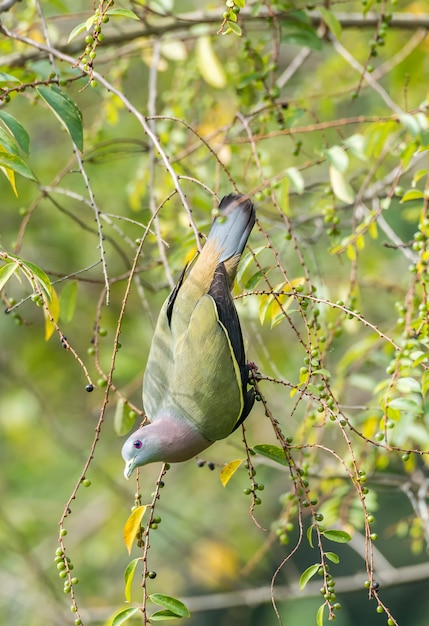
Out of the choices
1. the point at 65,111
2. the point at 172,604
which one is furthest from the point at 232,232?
the point at 172,604

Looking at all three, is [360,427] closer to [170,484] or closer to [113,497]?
[113,497]

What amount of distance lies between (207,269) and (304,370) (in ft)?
1.59

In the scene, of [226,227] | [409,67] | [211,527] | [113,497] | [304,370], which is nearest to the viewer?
[304,370]

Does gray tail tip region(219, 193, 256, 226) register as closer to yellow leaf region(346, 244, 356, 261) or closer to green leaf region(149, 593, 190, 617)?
yellow leaf region(346, 244, 356, 261)

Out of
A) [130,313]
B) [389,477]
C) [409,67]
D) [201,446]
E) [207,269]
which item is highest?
[409,67]

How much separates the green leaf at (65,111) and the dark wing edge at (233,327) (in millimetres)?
511

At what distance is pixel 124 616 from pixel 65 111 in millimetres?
1255

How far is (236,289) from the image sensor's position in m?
2.42

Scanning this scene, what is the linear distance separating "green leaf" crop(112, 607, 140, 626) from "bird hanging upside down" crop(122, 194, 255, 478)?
0.41m

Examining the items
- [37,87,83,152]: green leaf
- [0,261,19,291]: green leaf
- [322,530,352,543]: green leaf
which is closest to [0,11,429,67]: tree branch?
[37,87,83,152]: green leaf

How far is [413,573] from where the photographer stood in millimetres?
3592

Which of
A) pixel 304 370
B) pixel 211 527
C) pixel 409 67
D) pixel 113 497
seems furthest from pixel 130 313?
pixel 304 370

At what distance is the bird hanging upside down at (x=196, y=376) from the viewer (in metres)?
2.14

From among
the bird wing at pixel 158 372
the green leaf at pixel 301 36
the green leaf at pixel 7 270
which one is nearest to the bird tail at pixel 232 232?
the bird wing at pixel 158 372
